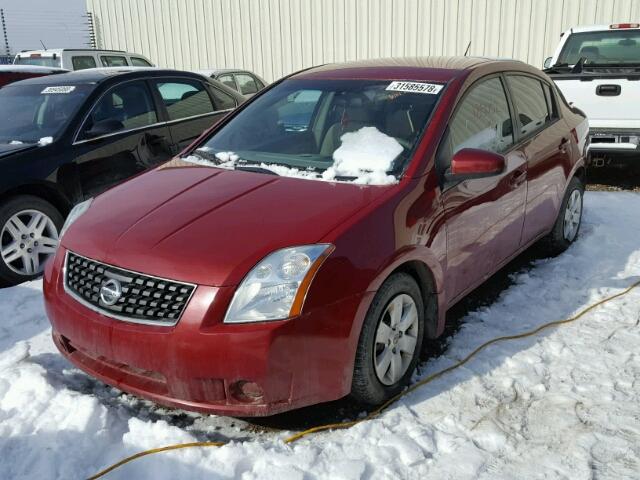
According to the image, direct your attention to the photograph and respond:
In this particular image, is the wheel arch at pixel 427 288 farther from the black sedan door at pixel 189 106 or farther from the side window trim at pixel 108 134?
the black sedan door at pixel 189 106

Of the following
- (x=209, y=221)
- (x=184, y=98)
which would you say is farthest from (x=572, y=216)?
(x=184, y=98)

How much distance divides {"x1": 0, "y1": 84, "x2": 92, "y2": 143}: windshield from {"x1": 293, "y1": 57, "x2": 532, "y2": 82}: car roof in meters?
2.12

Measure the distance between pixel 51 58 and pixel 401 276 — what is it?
37.2 ft

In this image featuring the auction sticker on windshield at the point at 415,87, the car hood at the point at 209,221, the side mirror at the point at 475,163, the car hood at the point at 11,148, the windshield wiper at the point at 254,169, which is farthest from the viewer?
the car hood at the point at 11,148

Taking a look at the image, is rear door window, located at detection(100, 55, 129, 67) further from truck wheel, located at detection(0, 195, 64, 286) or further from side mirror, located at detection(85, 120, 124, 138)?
truck wheel, located at detection(0, 195, 64, 286)

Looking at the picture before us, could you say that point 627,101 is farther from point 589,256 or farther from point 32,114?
point 32,114

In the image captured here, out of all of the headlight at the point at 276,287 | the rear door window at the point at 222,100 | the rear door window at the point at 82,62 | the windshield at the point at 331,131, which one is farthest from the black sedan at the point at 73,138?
the rear door window at the point at 82,62

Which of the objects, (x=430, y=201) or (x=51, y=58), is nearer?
(x=430, y=201)

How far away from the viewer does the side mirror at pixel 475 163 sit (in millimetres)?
3104

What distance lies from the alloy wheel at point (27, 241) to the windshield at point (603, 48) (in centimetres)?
673

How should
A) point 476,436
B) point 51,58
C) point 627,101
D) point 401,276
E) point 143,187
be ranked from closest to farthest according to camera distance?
1. point 476,436
2. point 401,276
3. point 143,187
4. point 627,101
5. point 51,58

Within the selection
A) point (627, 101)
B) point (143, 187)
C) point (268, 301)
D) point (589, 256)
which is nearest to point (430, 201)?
point (268, 301)

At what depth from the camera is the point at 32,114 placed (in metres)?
5.19

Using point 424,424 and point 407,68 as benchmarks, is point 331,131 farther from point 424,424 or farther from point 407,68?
point 424,424
